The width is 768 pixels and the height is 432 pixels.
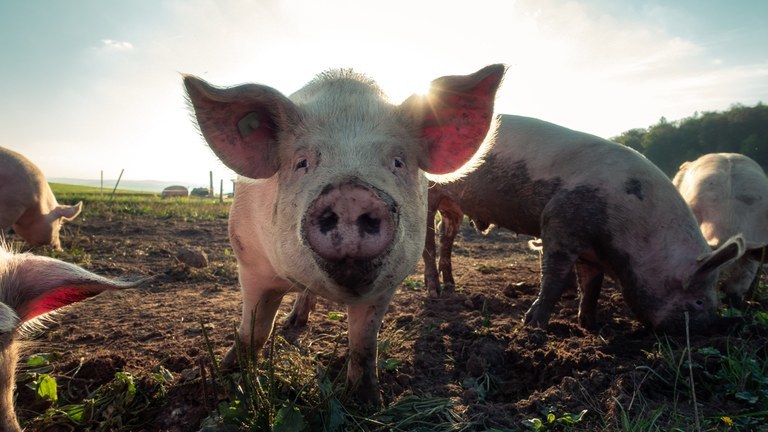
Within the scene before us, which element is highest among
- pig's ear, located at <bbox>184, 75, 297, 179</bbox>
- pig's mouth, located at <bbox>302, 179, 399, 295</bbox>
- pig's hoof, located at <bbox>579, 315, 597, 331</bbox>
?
pig's ear, located at <bbox>184, 75, 297, 179</bbox>

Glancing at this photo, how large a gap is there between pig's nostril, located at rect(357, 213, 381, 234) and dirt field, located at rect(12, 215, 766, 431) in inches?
28.1

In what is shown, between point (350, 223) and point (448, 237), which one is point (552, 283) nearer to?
point (448, 237)

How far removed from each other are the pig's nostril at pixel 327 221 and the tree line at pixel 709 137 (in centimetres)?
3100

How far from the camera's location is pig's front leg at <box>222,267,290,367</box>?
2.71 meters

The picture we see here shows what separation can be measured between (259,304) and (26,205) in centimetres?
788

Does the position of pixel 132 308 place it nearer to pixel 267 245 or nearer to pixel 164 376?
pixel 164 376

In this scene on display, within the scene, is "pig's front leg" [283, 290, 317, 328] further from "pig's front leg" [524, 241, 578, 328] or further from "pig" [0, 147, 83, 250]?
Answer: "pig" [0, 147, 83, 250]

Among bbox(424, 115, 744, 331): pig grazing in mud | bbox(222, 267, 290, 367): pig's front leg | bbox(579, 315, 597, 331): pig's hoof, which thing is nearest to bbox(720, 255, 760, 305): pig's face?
bbox(424, 115, 744, 331): pig grazing in mud

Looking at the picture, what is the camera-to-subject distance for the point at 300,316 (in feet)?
12.9

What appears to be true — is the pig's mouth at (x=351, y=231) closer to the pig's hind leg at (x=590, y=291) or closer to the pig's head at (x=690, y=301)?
the pig's head at (x=690, y=301)

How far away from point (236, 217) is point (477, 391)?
1745mm

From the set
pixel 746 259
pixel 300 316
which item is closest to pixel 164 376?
pixel 300 316

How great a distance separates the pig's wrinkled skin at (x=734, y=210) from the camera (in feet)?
15.0

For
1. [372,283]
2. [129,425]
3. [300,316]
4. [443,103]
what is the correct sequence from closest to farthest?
[372,283] < [129,425] < [443,103] < [300,316]
